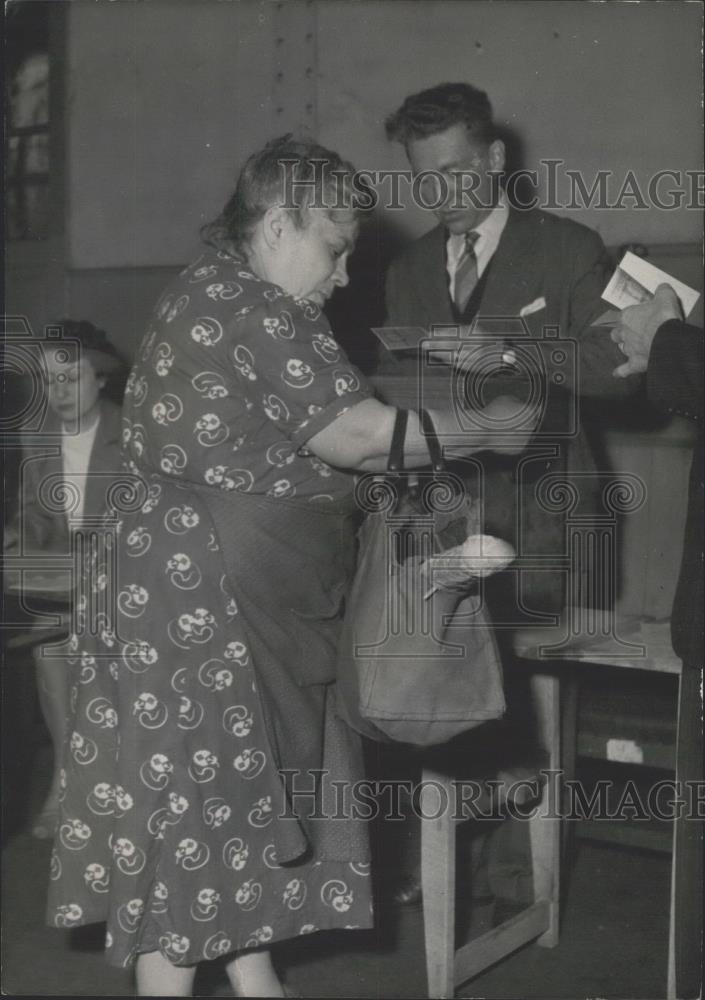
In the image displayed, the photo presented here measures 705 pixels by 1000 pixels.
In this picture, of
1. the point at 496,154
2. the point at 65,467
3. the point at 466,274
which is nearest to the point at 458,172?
the point at 496,154

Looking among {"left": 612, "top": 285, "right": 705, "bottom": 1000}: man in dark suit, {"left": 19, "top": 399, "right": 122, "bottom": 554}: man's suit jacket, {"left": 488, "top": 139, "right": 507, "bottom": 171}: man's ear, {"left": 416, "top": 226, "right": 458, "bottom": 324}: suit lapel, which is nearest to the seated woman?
{"left": 19, "top": 399, "right": 122, "bottom": 554}: man's suit jacket

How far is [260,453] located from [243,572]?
19cm

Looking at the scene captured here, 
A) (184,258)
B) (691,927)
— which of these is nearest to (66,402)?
(184,258)

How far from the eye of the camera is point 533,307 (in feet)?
8.77

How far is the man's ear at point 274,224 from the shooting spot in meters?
1.80

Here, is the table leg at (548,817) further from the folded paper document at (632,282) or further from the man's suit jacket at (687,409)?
the folded paper document at (632,282)

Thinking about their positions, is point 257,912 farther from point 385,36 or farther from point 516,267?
point 385,36

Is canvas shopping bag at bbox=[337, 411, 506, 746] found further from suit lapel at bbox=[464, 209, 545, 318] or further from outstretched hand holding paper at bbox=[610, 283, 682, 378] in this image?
suit lapel at bbox=[464, 209, 545, 318]

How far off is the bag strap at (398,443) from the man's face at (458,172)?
1.13 m

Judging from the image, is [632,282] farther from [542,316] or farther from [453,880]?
[453,880]

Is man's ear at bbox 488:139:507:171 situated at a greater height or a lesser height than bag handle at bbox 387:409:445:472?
greater

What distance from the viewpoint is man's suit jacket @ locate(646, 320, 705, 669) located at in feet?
5.79

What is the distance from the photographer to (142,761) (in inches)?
69.3

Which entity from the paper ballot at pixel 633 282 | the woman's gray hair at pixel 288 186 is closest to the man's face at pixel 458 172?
the paper ballot at pixel 633 282
